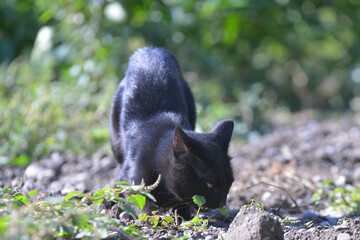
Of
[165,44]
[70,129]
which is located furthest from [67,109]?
[165,44]

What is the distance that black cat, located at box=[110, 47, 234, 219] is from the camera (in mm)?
3375

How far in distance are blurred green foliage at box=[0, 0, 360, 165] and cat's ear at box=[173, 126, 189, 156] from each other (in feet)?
7.45

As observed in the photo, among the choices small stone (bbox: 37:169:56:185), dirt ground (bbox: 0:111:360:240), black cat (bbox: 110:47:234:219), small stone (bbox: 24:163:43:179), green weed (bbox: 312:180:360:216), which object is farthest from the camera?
small stone (bbox: 24:163:43:179)

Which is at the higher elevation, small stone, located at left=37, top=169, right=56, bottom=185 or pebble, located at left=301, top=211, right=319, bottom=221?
small stone, located at left=37, top=169, right=56, bottom=185

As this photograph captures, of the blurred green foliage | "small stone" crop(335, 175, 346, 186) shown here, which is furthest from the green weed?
the blurred green foliage

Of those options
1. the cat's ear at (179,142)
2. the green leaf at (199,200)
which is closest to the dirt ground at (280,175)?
the green leaf at (199,200)

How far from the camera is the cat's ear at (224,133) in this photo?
3592 millimetres

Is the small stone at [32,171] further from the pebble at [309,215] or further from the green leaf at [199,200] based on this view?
the pebble at [309,215]

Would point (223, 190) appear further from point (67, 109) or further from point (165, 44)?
point (165, 44)

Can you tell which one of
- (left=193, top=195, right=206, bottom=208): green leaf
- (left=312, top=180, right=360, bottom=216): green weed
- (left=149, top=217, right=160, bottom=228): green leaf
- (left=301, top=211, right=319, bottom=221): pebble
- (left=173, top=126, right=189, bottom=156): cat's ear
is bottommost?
(left=312, top=180, right=360, bottom=216): green weed

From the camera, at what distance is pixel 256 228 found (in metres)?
2.73

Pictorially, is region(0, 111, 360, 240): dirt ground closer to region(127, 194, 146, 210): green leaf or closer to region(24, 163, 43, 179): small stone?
region(24, 163, 43, 179): small stone

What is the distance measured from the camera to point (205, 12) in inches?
310

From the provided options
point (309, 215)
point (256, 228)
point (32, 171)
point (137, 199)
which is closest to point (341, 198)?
point (309, 215)
